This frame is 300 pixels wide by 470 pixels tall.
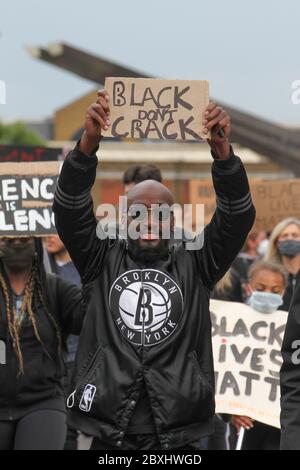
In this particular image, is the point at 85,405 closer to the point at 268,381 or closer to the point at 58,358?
the point at 58,358

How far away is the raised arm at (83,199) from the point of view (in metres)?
4.55

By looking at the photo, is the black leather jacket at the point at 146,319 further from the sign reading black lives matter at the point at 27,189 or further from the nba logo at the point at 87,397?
the sign reading black lives matter at the point at 27,189

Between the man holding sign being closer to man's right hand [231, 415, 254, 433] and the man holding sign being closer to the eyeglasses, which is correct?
the eyeglasses

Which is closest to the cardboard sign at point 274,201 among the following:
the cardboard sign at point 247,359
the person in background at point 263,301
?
the person in background at point 263,301

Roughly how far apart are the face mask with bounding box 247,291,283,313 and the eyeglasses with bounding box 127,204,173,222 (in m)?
2.28

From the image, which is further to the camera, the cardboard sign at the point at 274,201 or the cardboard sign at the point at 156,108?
the cardboard sign at the point at 274,201

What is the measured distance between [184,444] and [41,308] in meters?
1.72

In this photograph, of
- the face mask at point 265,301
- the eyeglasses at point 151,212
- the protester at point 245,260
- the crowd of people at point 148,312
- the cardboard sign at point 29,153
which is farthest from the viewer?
the protester at point 245,260

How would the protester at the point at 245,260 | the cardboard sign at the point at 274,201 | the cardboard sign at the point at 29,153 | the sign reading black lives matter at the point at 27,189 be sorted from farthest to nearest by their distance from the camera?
the cardboard sign at the point at 274,201
the protester at the point at 245,260
the cardboard sign at the point at 29,153
the sign reading black lives matter at the point at 27,189

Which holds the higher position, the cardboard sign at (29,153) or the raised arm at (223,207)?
the cardboard sign at (29,153)

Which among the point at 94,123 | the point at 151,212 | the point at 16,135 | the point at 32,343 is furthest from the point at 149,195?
the point at 16,135

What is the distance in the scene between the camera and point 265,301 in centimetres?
686

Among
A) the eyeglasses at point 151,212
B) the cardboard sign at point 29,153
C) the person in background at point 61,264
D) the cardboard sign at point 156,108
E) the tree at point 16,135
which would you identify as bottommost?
the person in background at point 61,264

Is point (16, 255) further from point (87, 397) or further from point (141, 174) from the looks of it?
point (87, 397)
